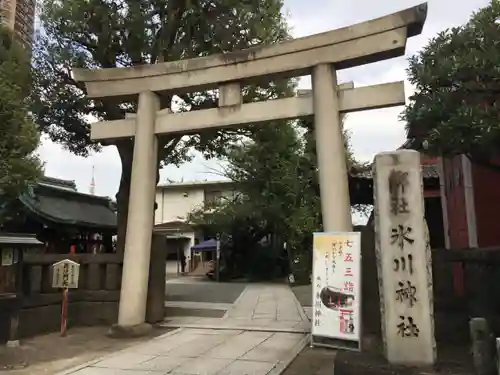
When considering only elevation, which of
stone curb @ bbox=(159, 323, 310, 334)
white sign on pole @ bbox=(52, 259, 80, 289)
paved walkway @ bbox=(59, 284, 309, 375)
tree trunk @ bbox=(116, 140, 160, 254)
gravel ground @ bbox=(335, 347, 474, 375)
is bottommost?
paved walkway @ bbox=(59, 284, 309, 375)

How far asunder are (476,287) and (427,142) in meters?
2.23

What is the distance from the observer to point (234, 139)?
14.4 m

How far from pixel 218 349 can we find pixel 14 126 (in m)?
4.74

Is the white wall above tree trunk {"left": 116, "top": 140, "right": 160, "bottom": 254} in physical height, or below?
above

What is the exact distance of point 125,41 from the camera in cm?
1209

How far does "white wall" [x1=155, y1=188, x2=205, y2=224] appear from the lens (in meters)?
37.8

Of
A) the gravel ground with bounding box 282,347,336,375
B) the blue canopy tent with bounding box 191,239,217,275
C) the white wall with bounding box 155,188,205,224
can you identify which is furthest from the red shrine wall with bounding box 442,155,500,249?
the white wall with bounding box 155,188,205,224

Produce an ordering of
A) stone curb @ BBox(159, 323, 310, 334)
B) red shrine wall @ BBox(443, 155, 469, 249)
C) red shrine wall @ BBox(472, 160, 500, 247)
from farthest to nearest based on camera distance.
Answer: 1. red shrine wall @ BBox(443, 155, 469, 249)
2. red shrine wall @ BBox(472, 160, 500, 247)
3. stone curb @ BBox(159, 323, 310, 334)

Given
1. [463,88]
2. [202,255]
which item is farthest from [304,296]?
[202,255]

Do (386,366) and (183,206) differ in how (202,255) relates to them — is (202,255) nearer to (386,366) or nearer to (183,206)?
(183,206)

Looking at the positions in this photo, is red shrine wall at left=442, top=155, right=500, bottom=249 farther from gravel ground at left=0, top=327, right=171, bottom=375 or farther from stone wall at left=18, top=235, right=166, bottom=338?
gravel ground at left=0, top=327, right=171, bottom=375

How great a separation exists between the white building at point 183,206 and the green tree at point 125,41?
20259 mm

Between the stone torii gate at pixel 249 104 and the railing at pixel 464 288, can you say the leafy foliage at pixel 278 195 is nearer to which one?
the stone torii gate at pixel 249 104

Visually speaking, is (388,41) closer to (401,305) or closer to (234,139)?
(401,305)
